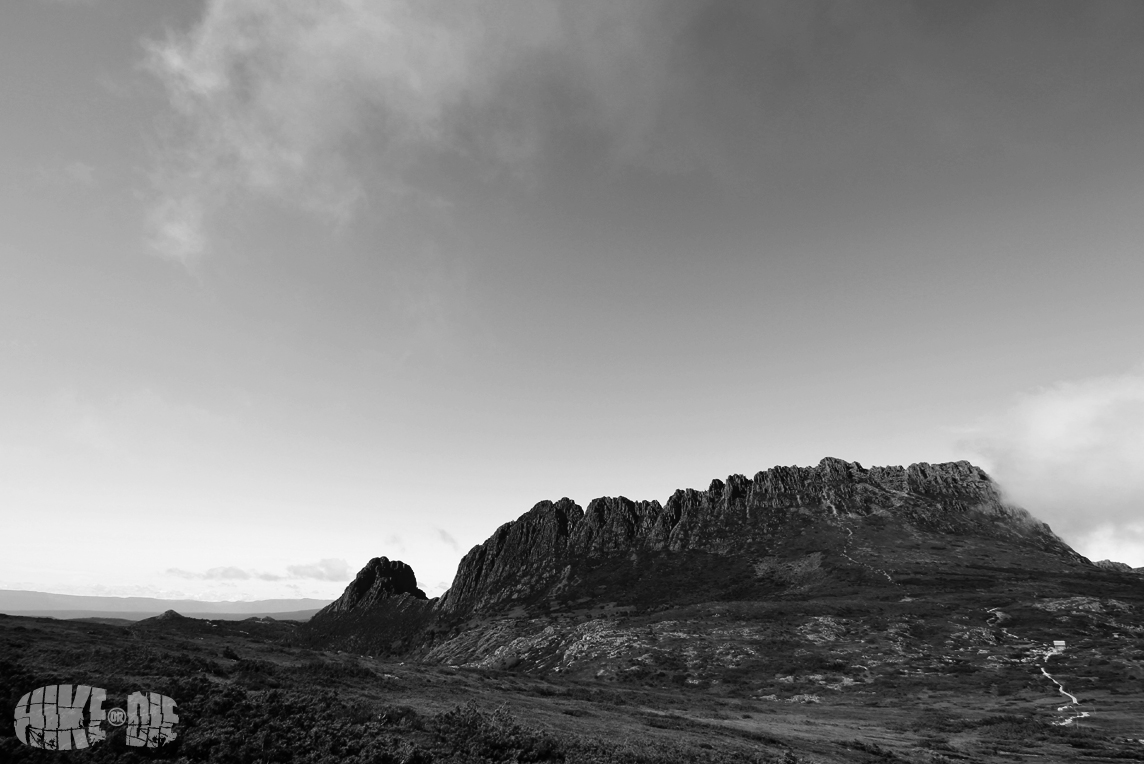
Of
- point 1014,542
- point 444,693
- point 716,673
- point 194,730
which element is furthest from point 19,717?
point 1014,542

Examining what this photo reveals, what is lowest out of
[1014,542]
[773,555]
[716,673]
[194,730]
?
[716,673]

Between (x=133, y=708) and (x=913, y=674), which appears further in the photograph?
(x=913, y=674)

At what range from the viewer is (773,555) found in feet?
557

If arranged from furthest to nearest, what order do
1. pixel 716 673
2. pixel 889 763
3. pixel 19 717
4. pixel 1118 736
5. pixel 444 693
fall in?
1. pixel 716 673
2. pixel 1118 736
3. pixel 444 693
4. pixel 889 763
5. pixel 19 717

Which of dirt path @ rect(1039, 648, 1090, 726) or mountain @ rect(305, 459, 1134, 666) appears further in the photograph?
mountain @ rect(305, 459, 1134, 666)

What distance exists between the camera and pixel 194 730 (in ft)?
59.2

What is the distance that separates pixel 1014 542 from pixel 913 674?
132m

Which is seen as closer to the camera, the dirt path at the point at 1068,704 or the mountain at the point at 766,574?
the dirt path at the point at 1068,704

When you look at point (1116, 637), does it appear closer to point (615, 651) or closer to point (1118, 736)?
point (1118, 736)

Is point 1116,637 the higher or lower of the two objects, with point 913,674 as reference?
higher

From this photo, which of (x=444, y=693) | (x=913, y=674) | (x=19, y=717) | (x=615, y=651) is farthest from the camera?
(x=615, y=651)

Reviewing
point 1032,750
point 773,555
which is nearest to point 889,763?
point 1032,750

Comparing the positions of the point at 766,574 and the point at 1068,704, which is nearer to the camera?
the point at 1068,704

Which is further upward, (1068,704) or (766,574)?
(766,574)
